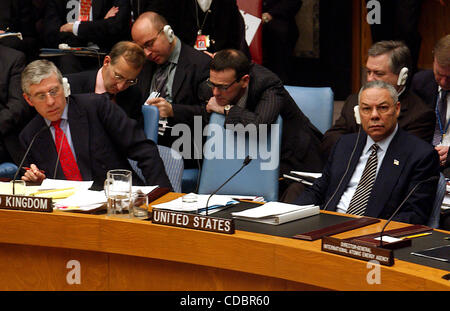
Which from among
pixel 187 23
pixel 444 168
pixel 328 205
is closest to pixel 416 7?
pixel 187 23

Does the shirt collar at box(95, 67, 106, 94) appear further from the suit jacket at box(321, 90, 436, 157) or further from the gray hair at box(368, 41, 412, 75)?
the suit jacket at box(321, 90, 436, 157)

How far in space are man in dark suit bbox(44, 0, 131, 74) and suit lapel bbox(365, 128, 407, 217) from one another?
8.57ft

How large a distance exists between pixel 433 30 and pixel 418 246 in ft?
13.2

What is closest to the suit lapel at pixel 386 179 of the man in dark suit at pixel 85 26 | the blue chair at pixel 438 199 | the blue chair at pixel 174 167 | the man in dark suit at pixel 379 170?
the man in dark suit at pixel 379 170

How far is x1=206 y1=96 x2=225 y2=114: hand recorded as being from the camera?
390 centimetres

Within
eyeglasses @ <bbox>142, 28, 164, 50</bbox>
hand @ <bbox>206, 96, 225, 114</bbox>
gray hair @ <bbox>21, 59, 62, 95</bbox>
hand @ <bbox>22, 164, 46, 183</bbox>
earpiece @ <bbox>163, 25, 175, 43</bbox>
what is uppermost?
earpiece @ <bbox>163, 25, 175, 43</bbox>

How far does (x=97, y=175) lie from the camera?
11.6ft

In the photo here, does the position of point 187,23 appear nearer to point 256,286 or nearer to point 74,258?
point 74,258

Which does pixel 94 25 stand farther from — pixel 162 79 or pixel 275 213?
pixel 275 213

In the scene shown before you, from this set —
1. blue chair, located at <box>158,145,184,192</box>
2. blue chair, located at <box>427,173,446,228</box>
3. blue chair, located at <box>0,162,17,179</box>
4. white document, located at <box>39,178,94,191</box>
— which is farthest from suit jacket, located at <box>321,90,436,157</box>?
blue chair, located at <box>0,162,17,179</box>

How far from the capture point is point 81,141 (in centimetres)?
352

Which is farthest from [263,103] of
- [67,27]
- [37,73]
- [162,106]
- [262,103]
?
[67,27]

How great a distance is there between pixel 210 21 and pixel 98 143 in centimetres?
175

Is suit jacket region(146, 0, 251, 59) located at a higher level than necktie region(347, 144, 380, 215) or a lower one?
higher
